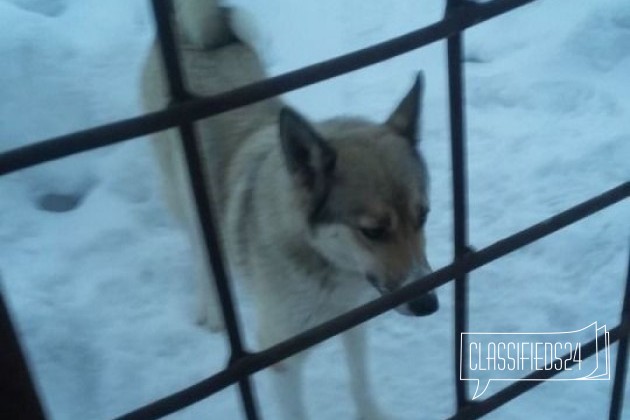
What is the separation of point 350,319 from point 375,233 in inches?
34.1

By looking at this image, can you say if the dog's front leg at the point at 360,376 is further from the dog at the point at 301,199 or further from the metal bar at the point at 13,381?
the metal bar at the point at 13,381

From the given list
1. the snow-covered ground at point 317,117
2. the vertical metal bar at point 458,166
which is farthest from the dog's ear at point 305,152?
the snow-covered ground at point 317,117

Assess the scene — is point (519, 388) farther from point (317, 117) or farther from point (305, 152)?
point (317, 117)

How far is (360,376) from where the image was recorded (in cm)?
271

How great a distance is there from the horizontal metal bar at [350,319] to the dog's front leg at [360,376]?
52.6 inches

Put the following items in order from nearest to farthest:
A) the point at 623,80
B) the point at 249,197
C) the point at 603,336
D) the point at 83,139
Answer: the point at 83,139 < the point at 603,336 < the point at 249,197 < the point at 623,80

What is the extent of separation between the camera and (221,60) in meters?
2.88

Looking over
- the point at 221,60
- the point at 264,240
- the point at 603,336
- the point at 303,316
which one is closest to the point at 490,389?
the point at 303,316

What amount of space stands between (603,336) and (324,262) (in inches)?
33.8

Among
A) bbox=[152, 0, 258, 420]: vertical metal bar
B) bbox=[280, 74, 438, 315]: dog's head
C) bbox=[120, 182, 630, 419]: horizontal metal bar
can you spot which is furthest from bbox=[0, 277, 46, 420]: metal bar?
bbox=[280, 74, 438, 315]: dog's head

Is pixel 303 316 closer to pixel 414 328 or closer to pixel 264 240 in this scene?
pixel 264 240

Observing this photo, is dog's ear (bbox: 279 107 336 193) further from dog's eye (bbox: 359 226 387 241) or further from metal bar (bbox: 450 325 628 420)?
metal bar (bbox: 450 325 628 420)

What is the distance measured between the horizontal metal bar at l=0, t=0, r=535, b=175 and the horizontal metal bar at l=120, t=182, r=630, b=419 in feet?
1.23

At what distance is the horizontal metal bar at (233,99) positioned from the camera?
86 centimetres
